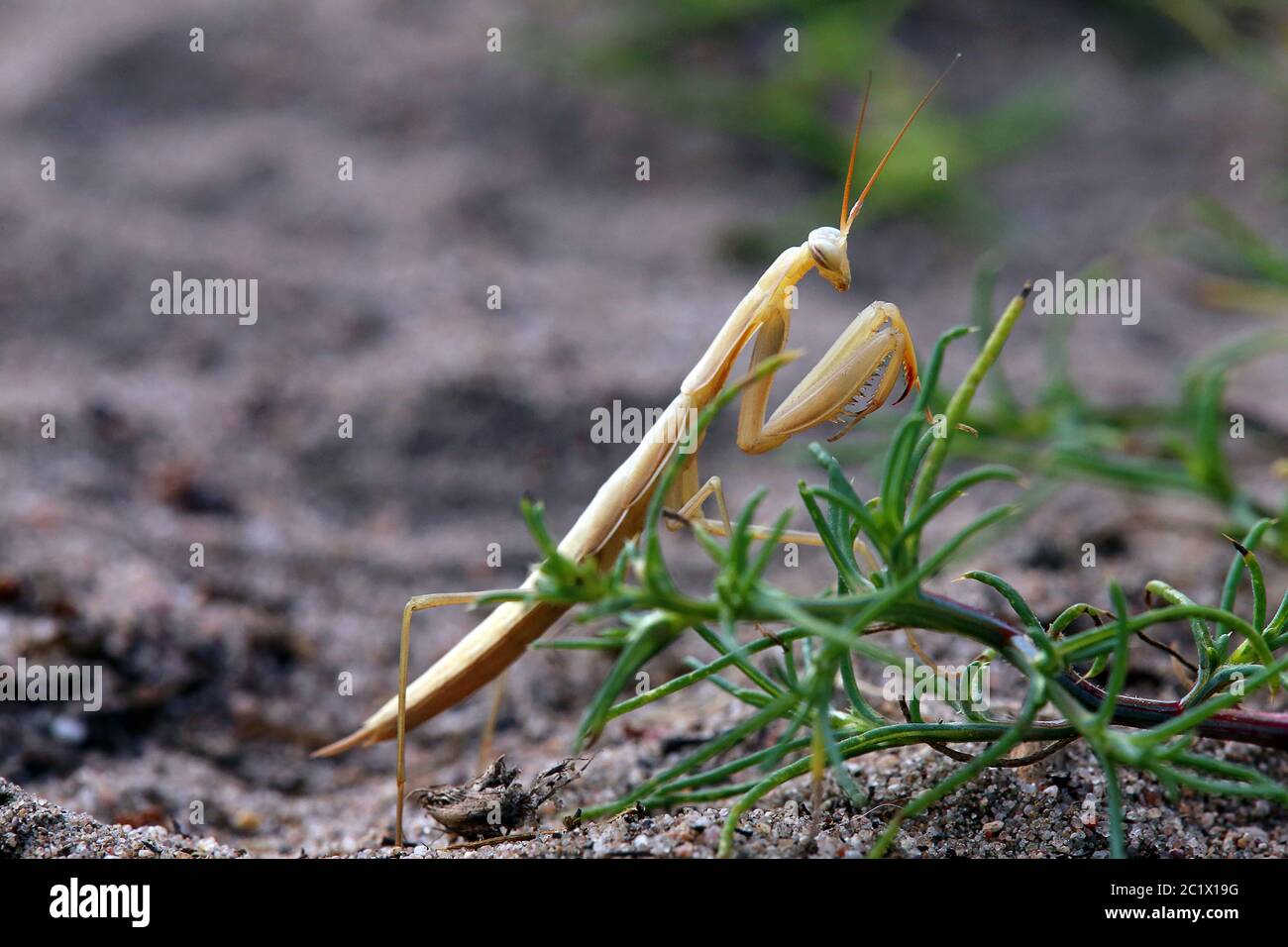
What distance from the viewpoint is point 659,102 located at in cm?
515

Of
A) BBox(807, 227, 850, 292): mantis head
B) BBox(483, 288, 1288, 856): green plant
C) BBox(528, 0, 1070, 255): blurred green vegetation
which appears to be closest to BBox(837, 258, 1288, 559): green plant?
BBox(807, 227, 850, 292): mantis head

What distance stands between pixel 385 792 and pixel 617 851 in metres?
0.94

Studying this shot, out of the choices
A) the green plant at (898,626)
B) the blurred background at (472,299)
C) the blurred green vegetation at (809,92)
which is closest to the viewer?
the green plant at (898,626)

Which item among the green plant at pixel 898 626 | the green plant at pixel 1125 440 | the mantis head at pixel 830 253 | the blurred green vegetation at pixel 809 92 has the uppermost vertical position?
the blurred green vegetation at pixel 809 92

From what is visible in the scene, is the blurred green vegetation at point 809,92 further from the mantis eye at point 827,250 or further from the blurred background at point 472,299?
the mantis eye at point 827,250

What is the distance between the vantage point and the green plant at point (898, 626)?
41.5 inches

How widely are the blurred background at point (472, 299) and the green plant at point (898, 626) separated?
750 millimetres

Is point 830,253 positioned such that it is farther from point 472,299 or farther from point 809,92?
point 809,92

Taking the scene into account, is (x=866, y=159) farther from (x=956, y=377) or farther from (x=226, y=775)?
(x=226, y=775)

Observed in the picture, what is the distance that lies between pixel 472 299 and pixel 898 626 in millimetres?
3021

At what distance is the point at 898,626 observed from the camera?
1.26m

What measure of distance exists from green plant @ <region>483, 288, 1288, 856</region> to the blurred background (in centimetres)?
75

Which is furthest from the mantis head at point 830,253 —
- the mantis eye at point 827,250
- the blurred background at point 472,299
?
the blurred background at point 472,299

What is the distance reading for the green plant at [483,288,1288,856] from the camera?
1.05m
